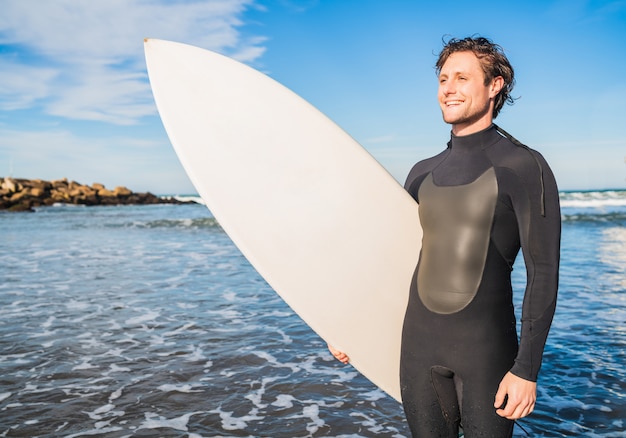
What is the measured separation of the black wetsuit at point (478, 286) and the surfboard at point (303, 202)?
12.7 inches

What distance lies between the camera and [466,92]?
1.60 meters

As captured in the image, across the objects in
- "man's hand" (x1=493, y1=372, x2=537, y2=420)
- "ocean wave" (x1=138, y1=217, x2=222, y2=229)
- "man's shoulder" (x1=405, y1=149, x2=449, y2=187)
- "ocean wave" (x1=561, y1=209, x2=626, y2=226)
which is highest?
"man's shoulder" (x1=405, y1=149, x2=449, y2=187)

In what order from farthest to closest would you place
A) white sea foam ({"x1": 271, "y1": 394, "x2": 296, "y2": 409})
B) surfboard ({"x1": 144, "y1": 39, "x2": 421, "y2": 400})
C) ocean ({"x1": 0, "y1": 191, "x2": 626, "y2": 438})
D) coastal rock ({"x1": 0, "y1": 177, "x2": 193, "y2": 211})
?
coastal rock ({"x1": 0, "y1": 177, "x2": 193, "y2": 211}) → white sea foam ({"x1": 271, "y1": 394, "x2": 296, "y2": 409}) → ocean ({"x1": 0, "y1": 191, "x2": 626, "y2": 438}) → surfboard ({"x1": 144, "y1": 39, "x2": 421, "y2": 400})

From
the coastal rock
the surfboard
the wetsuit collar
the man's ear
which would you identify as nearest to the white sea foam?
the surfboard

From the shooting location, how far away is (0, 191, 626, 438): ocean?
11.3ft

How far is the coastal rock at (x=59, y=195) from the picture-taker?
35688 mm

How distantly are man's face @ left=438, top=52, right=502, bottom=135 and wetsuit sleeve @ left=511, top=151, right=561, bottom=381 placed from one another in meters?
0.26

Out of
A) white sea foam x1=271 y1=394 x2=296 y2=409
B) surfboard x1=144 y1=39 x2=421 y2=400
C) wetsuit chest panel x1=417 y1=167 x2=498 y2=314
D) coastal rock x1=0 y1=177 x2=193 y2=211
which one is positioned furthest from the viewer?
coastal rock x1=0 y1=177 x2=193 y2=211

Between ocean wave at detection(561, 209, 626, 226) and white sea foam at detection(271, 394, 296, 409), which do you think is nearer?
white sea foam at detection(271, 394, 296, 409)

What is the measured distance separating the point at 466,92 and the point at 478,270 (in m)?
0.54

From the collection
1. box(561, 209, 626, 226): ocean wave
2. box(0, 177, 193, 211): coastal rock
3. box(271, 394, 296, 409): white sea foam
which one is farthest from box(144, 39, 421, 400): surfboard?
box(0, 177, 193, 211): coastal rock

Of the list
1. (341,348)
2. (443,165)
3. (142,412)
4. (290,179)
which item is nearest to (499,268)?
(443,165)

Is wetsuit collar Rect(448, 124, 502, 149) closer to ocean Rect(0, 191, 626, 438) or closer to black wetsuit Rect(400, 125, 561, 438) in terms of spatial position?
black wetsuit Rect(400, 125, 561, 438)

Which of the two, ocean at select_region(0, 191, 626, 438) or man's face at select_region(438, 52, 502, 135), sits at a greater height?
man's face at select_region(438, 52, 502, 135)
